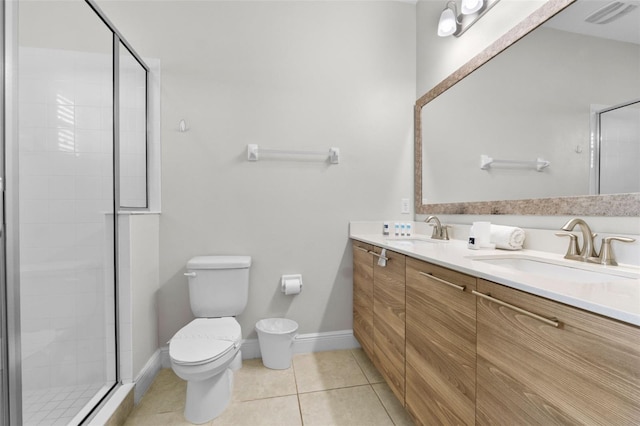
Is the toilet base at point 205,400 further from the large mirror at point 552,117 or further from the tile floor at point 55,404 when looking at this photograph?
the large mirror at point 552,117

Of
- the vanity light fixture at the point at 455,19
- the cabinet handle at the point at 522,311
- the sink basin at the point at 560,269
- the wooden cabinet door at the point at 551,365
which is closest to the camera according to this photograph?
the wooden cabinet door at the point at 551,365

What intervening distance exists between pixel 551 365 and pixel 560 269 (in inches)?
21.3

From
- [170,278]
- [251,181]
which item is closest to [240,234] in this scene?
[251,181]

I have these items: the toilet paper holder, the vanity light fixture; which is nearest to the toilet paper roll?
the toilet paper holder

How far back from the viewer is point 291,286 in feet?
6.40

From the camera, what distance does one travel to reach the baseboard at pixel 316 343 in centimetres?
198

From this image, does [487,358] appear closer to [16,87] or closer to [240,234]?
[240,234]

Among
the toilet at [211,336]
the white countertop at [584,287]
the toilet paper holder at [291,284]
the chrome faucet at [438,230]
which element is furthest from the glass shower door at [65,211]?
the chrome faucet at [438,230]

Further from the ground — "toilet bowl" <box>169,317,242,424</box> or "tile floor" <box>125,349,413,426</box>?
"toilet bowl" <box>169,317,242,424</box>

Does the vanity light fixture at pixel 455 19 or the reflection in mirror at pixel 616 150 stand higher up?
the vanity light fixture at pixel 455 19

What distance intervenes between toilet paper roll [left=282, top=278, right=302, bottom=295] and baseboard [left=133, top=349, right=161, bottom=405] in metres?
0.91

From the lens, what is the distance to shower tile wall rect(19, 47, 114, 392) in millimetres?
1065

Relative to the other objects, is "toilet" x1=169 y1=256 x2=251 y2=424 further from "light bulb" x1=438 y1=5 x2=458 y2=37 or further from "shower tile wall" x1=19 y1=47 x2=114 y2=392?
"light bulb" x1=438 y1=5 x2=458 y2=37

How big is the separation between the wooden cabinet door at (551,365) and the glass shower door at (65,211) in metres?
1.58
